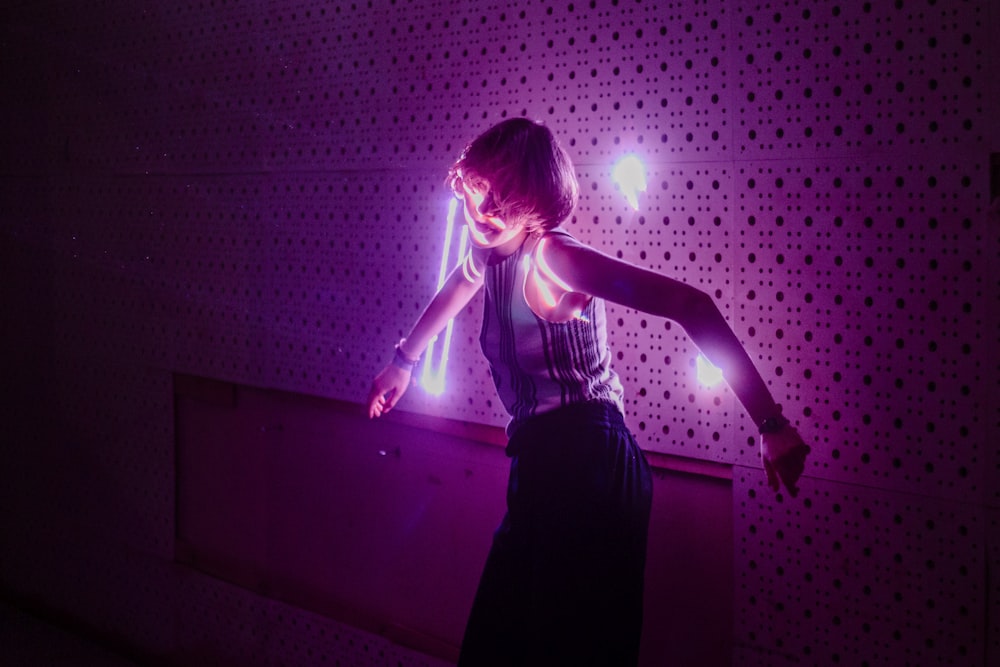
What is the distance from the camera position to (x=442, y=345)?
2.63 metres

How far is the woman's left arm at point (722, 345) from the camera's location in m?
1.50

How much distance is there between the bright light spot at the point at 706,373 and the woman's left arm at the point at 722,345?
21.6 inches

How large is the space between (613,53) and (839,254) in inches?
37.6

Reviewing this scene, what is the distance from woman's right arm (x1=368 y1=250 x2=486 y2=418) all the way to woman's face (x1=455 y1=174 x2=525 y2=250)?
0.18 m

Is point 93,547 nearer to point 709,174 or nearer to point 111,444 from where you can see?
point 111,444

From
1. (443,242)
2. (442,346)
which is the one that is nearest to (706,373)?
(442,346)

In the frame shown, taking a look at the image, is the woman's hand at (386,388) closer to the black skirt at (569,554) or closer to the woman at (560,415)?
the woman at (560,415)

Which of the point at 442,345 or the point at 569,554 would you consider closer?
the point at 569,554

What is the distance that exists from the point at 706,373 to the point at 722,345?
2.02 feet

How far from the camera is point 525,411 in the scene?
1.82m

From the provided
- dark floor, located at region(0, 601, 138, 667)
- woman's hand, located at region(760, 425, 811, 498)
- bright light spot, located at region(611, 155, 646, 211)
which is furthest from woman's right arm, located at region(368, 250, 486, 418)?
dark floor, located at region(0, 601, 138, 667)

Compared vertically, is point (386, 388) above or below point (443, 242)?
below

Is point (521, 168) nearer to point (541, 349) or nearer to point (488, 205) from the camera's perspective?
point (488, 205)

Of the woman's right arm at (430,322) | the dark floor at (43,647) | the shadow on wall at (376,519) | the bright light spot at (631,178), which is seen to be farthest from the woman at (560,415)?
the dark floor at (43,647)
